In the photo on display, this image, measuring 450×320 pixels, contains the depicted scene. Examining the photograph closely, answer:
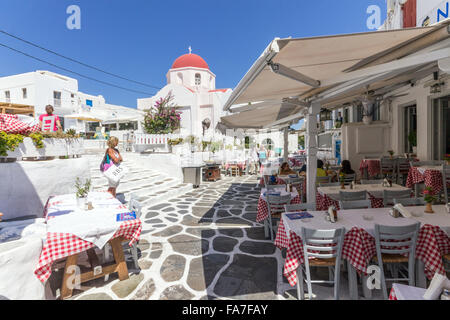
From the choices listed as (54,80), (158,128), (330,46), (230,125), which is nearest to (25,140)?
(230,125)

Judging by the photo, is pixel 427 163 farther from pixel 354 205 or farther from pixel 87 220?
pixel 87 220

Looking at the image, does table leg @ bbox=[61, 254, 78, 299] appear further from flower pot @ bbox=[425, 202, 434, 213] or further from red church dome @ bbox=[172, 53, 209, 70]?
red church dome @ bbox=[172, 53, 209, 70]

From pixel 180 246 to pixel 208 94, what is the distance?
21.5 metres

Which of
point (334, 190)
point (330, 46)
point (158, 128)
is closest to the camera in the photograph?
point (330, 46)

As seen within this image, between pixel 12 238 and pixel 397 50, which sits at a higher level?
pixel 397 50

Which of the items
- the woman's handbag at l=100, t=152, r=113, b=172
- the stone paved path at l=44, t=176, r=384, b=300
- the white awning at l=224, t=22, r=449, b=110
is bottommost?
the stone paved path at l=44, t=176, r=384, b=300

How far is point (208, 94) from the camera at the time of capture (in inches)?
967

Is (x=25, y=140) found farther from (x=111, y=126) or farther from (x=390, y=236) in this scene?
(x=111, y=126)

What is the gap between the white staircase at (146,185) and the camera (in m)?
8.41

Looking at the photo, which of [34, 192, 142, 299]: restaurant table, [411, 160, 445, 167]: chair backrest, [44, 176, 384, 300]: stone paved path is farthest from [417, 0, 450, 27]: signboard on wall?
[34, 192, 142, 299]: restaurant table

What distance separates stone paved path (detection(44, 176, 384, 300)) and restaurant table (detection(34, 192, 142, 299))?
26 centimetres

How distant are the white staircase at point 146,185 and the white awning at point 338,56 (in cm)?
578

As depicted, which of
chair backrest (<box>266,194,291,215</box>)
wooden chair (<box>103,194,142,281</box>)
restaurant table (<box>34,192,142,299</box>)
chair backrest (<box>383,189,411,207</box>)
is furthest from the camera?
chair backrest (<box>266,194,291,215</box>)

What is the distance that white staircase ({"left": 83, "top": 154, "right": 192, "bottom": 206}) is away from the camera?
27.6 ft
